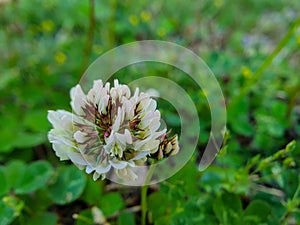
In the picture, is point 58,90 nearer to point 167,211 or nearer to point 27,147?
point 27,147

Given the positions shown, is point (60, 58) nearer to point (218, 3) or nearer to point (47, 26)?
point (47, 26)

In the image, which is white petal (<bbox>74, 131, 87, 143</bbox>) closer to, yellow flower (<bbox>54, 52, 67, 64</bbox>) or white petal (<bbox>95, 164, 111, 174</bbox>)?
white petal (<bbox>95, 164, 111, 174</bbox>)

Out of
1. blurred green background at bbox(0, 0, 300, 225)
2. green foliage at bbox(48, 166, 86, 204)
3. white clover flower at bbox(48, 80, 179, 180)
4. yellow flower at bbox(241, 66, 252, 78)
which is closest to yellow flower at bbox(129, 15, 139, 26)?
→ blurred green background at bbox(0, 0, 300, 225)

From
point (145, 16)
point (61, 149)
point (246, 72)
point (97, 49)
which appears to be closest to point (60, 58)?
point (97, 49)

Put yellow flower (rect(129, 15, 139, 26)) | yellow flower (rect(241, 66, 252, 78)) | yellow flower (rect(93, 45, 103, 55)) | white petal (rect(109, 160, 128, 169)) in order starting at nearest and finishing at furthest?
white petal (rect(109, 160, 128, 169)) → yellow flower (rect(241, 66, 252, 78)) → yellow flower (rect(93, 45, 103, 55)) → yellow flower (rect(129, 15, 139, 26))

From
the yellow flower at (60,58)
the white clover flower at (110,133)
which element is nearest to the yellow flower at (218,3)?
the yellow flower at (60,58)
